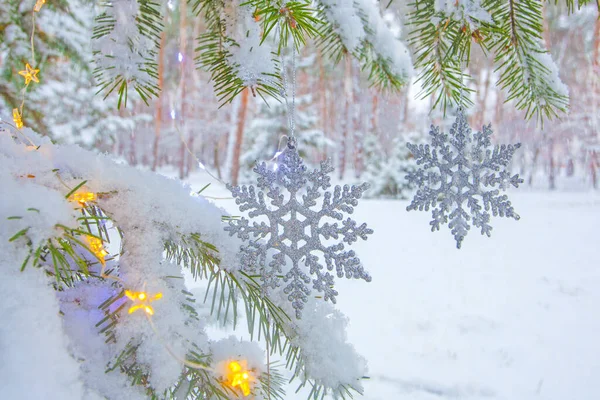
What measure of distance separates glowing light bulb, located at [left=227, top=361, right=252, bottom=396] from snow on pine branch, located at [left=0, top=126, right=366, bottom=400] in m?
0.02

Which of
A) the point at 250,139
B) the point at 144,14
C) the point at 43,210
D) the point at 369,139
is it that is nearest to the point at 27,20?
the point at 144,14

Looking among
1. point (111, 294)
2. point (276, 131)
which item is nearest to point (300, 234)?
point (111, 294)

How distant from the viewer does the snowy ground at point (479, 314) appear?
280 centimetres

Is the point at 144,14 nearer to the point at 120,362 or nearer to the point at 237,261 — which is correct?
the point at 237,261

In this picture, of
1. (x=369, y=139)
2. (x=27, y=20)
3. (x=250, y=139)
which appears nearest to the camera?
(x=27, y=20)

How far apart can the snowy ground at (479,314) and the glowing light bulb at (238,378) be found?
2025 mm

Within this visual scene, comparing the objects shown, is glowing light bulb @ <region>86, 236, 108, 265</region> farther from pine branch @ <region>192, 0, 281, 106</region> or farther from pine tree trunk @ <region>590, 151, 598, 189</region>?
pine tree trunk @ <region>590, 151, 598, 189</region>

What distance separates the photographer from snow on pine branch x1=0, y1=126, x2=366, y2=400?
528mm

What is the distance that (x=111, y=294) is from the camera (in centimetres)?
74

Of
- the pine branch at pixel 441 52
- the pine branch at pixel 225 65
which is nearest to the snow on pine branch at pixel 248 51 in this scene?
the pine branch at pixel 225 65

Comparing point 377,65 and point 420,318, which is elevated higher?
point 377,65

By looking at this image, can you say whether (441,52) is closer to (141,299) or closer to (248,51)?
(248,51)

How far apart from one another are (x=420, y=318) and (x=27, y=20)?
375cm

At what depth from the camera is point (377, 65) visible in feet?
4.12
